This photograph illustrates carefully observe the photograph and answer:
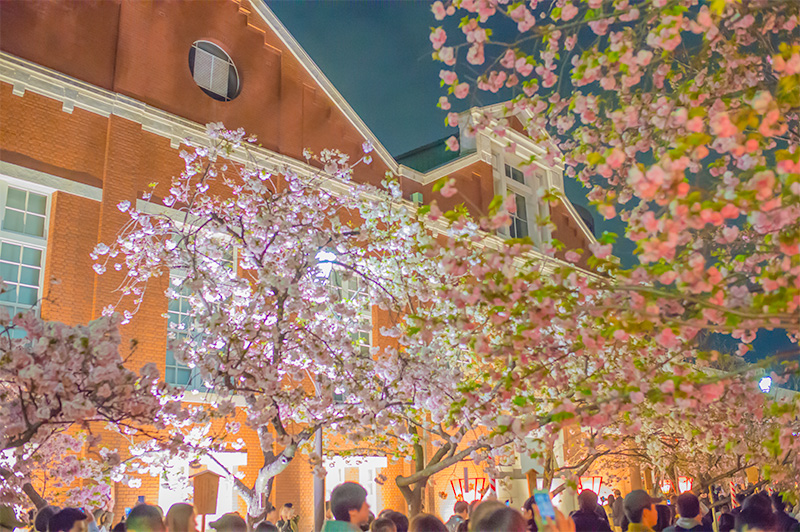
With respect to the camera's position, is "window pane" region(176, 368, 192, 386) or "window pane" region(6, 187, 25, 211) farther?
"window pane" region(176, 368, 192, 386)

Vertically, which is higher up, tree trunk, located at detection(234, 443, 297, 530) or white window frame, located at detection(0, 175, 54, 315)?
white window frame, located at detection(0, 175, 54, 315)

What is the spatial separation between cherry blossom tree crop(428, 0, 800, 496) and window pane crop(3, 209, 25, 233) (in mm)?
10073

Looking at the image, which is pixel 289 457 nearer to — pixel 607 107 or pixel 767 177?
pixel 607 107

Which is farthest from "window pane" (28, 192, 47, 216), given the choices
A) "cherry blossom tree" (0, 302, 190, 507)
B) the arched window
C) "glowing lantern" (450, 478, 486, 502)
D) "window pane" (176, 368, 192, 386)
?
"glowing lantern" (450, 478, 486, 502)

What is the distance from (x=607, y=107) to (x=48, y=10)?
12.2 metres

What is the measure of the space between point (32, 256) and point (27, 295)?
0.78 metres

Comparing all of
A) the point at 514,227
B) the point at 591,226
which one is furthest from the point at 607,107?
the point at 591,226

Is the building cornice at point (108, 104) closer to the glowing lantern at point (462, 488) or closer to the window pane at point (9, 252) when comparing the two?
the window pane at point (9, 252)

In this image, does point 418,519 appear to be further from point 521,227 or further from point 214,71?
point 521,227

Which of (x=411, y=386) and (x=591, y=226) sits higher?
(x=591, y=226)

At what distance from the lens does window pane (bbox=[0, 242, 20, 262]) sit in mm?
13492

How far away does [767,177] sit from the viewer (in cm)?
407

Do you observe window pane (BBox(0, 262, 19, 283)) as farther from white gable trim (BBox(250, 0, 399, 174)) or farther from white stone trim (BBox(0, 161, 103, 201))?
white gable trim (BBox(250, 0, 399, 174))

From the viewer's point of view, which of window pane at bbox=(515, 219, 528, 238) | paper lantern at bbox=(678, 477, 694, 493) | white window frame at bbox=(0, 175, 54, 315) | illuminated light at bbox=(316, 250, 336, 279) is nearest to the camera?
illuminated light at bbox=(316, 250, 336, 279)
